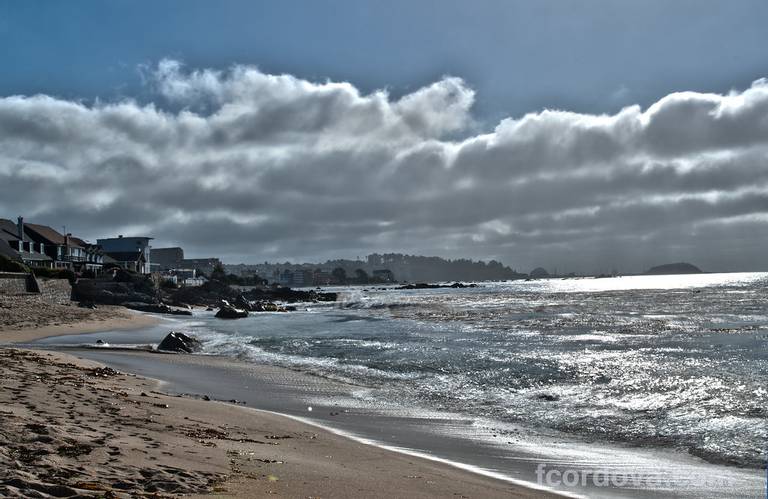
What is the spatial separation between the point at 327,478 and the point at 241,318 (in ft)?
167

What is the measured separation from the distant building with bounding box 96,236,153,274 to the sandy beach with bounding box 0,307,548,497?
11630 cm

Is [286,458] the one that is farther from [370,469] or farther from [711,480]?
[711,480]

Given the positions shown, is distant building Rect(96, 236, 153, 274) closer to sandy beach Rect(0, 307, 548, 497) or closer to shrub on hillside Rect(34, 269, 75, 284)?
shrub on hillside Rect(34, 269, 75, 284)

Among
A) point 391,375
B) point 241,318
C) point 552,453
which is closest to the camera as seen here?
point 552,453

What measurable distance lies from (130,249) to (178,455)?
129906 mm

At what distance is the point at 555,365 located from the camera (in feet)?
64.4

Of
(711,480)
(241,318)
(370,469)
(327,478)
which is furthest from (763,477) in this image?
(241,318)

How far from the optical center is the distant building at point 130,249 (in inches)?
4744

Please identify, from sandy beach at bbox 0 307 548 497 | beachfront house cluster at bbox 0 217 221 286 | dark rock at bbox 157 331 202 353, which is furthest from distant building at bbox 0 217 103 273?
sandy beach at bbox 0 307 548 497

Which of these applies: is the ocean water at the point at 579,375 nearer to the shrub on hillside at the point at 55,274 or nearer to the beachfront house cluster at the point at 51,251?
the shrub on hillside at the point at 55,274

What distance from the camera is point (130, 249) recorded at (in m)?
127

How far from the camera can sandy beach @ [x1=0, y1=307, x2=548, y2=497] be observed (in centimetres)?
584

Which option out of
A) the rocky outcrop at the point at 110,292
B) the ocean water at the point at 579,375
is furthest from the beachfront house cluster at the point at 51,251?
the ocean water at the point at 579,375

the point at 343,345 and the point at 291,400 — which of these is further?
the point at 343,345
